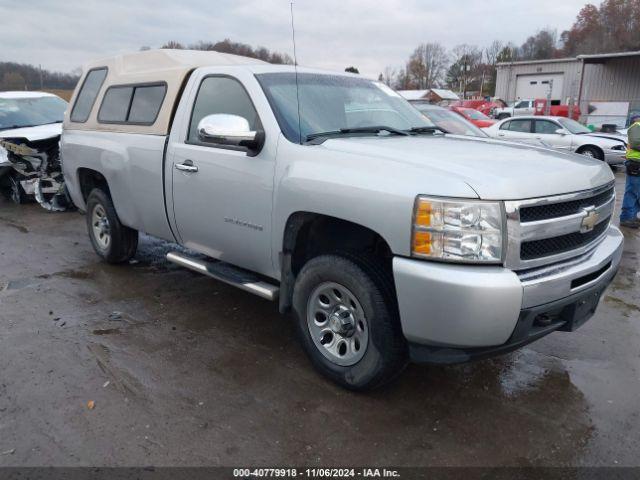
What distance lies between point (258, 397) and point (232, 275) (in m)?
1.03

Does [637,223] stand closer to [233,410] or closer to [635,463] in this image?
[635,463]

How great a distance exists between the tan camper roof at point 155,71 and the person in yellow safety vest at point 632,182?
5981 millimetres

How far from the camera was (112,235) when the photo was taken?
5.61m

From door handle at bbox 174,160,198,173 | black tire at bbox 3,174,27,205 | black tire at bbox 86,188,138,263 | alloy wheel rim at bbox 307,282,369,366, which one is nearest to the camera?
alloy wheel rim at bbox 307,282,369,366

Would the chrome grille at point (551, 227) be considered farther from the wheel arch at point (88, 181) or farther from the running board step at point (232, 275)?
the wheel arch at point (88, 181)

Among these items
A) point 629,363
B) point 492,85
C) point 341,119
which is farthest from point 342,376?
point 492,85

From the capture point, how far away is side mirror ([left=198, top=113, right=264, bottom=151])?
3.50m

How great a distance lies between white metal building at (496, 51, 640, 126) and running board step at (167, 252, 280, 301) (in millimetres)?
30809

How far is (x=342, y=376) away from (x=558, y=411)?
1.30 m

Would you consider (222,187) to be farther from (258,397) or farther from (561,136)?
(561,136)

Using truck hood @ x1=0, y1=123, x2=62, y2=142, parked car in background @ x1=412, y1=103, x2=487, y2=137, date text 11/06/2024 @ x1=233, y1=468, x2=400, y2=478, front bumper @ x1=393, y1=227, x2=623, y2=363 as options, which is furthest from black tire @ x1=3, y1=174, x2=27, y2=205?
front bumper @ x1=393, y1=227, x2=623, y2=363

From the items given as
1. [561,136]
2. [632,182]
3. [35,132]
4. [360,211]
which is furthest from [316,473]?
[561,136]

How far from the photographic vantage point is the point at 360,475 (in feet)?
8.65

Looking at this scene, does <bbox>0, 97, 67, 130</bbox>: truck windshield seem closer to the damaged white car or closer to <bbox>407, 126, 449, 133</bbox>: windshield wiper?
the damaged white car
